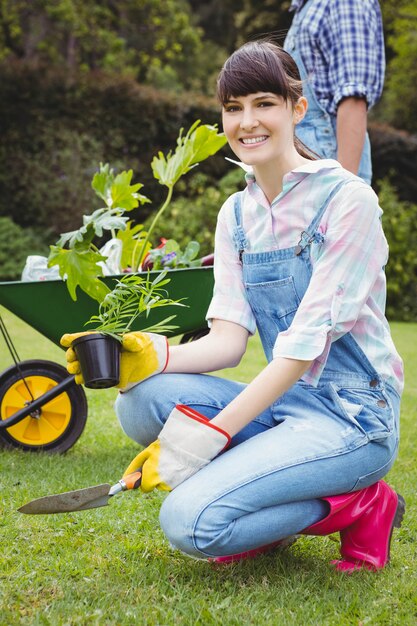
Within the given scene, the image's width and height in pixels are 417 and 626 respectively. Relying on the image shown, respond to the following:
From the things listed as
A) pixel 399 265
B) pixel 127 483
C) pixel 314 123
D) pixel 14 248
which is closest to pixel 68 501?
pixel 127 483

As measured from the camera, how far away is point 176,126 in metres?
8.74

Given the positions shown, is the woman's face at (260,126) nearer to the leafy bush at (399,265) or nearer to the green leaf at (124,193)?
the green leaf at (124,193)

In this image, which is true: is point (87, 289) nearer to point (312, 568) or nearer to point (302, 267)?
point (302, 267)

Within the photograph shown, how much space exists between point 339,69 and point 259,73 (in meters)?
1.11

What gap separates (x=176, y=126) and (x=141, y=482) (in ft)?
24.3

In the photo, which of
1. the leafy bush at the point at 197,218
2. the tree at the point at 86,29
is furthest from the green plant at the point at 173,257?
the tree at the point at 86,29

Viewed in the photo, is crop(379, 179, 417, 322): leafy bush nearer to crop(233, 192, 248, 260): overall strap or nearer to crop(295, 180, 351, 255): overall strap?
crop(233, 192, 248, 260): overall strap

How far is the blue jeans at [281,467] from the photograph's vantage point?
1.67 m

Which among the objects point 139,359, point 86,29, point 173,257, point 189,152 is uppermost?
point 189,152

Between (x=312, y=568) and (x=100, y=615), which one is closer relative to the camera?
(x=100, y=615)

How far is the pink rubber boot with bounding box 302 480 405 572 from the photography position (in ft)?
6.01

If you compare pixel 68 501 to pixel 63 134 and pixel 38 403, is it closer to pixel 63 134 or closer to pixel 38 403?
pixel 38 403

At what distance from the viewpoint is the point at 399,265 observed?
7.93 meters

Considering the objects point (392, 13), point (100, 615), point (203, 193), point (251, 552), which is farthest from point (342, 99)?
point (392, 13)
